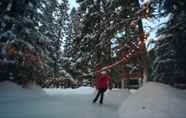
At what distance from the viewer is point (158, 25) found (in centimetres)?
1703

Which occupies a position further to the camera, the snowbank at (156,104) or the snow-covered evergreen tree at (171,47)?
the snow-covered evergreen tree at (171,47)

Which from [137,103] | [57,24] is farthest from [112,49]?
[57,24]

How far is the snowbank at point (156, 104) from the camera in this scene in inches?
421

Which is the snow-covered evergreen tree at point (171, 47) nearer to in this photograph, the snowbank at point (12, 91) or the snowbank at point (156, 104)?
the snowbank at point (156, 104)

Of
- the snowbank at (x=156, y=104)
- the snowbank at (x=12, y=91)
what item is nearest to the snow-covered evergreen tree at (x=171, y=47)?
the snowbank at (x=156, y=104)

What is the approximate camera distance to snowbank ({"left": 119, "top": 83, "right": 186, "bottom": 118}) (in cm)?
1070

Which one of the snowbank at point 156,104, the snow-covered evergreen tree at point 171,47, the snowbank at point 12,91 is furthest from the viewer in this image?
the snowbank at point 12,91

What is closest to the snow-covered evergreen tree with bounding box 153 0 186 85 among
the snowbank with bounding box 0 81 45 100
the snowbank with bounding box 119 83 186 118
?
the snowbank with bounding box 119 83 186 118

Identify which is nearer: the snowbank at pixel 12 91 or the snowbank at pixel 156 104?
the snowbank at pixel 156 104

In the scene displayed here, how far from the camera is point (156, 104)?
447 inches

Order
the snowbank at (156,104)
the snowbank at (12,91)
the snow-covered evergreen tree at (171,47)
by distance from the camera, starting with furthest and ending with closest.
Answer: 1. the snowbank at (12,91)
2. the snow-covered evergreen tree at (171,47)
3. the snowbank at (156,104)

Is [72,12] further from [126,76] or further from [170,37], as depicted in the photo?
[170,37]

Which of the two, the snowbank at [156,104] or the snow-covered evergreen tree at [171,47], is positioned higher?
the snow-covered evergreen tree at [171,47]

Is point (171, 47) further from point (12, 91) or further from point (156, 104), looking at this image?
A: point (12, 91)
